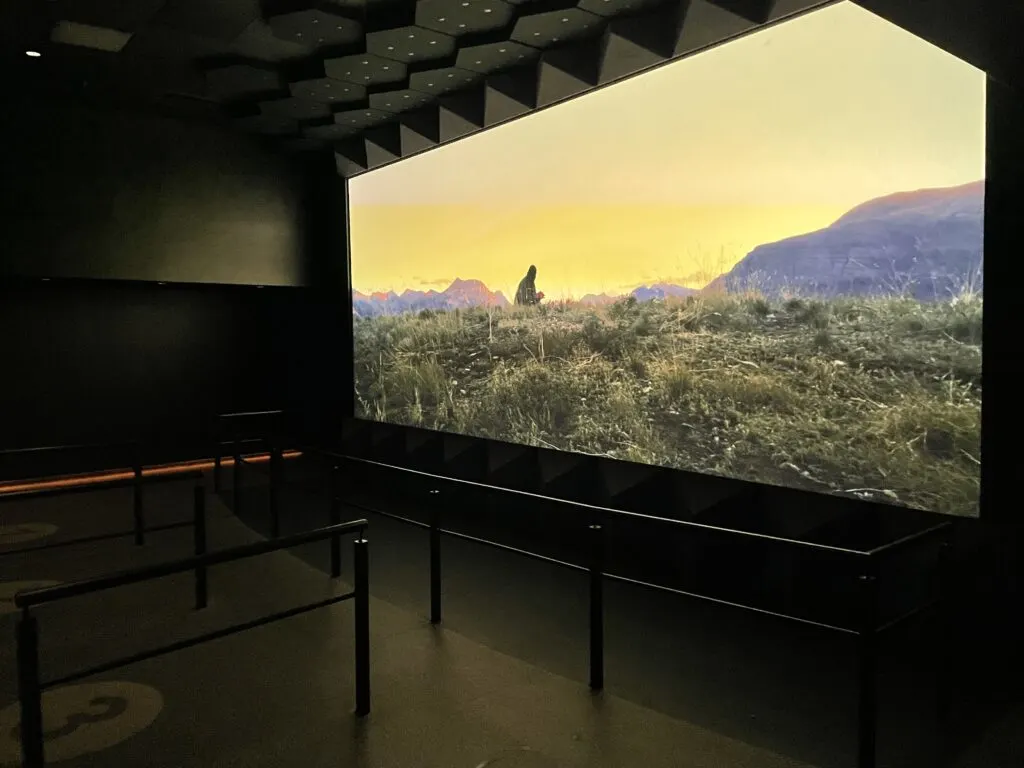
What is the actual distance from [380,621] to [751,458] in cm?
208

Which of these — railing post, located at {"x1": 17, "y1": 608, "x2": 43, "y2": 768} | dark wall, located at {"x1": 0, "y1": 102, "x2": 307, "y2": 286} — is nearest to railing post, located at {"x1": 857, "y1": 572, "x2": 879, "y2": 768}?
railing post, located at {"x1": 17, "y1": 608, "x2": 43, "y2": 768}

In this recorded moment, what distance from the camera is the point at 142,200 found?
6.31 meters

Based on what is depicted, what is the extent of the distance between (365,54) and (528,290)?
6.48 ft

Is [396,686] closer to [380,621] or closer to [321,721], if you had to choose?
[321,721]

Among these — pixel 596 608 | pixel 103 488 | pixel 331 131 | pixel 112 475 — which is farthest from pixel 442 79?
pixel 112 475

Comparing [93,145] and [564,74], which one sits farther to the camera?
[93,145]

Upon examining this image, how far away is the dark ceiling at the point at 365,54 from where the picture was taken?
4082mm

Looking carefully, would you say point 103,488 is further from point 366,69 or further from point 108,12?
point 366,69

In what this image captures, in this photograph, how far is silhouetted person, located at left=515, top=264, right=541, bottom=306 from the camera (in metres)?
5.18

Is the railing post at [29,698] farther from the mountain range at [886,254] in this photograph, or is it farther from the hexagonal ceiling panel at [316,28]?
the hexagonal ceiling panel at [316,28]

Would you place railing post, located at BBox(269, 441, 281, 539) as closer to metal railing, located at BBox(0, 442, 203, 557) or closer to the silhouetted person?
metal railing, located at BBox(0, 442, 203, 557)

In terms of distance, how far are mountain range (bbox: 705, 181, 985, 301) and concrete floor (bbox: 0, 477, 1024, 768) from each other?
156 centimetres

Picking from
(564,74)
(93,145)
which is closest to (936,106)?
(564,74)

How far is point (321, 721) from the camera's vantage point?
242 cm
